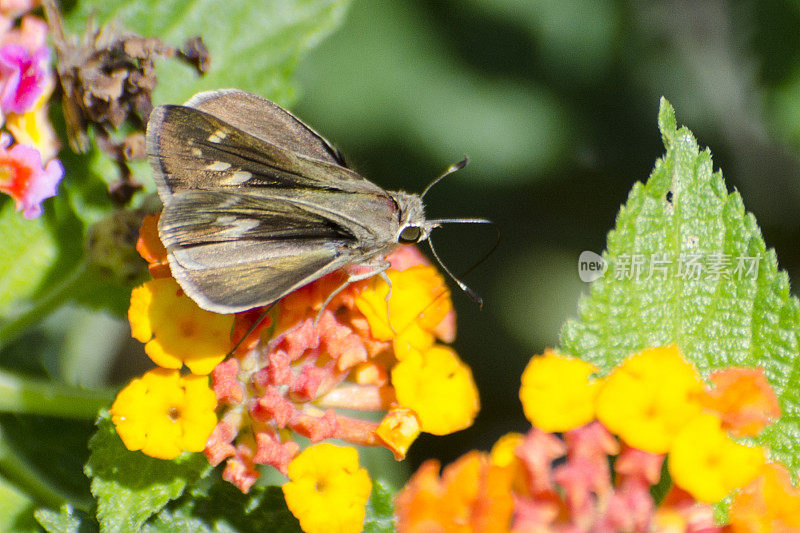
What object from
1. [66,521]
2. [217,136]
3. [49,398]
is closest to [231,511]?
[66,521]

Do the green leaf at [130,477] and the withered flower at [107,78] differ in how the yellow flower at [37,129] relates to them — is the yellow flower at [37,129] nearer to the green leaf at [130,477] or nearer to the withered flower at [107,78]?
the withered flower at [107,78]

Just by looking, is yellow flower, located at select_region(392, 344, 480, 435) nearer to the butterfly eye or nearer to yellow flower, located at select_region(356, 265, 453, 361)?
yellow flower, located at select_region(356, 265, 453, 361)

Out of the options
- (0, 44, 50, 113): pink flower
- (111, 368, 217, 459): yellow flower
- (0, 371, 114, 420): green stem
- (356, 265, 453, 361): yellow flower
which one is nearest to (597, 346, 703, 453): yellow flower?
(356, 265, 453, 361): yellow flower

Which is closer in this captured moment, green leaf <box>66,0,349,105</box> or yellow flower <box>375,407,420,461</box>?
yellow flower <box>375,407,420,461</box>

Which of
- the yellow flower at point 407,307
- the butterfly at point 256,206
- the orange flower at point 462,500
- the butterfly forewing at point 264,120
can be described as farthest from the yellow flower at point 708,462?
the butterfly forewing at point 264,120

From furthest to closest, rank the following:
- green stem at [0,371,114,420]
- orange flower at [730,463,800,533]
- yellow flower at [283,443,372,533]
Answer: green stem at [0,371,114,420], yellow flower at [283,443,372,533], orange flower at [730,463,800,533]

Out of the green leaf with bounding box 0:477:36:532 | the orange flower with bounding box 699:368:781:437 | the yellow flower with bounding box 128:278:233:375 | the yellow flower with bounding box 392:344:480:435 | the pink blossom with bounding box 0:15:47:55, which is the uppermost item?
the orange flower with bounding box 699:368:781:437

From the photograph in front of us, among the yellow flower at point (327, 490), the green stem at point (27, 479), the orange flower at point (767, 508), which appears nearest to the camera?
the orange flower at point (767, 508)
